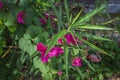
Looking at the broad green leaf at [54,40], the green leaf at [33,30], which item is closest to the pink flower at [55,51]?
the broad green leaf at [54,40]

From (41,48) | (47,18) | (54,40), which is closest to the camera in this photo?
(54,40)

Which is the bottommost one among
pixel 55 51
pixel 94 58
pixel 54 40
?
pixel 94 58

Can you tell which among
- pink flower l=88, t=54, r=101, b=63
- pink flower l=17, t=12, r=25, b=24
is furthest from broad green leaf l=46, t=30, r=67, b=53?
pink flower l=88, t=54, r=101, b=63

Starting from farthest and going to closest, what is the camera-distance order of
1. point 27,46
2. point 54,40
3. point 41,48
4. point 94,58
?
point 94,58 < point 27,46 < point 41,48 < point 54,40

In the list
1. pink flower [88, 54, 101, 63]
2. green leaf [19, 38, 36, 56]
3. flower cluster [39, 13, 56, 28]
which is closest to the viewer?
green leaf [19, 38, 36, 56]

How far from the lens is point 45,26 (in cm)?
254

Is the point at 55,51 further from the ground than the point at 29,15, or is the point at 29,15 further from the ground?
the point at 29,15

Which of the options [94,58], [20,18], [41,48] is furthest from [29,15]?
[94,58]

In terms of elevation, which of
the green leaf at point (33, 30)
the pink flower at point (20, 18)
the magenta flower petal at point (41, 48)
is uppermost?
the pink flower at point (20, 18)

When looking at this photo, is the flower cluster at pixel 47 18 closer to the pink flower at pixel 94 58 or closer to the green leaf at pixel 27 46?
the green leaf at pixel 27 46

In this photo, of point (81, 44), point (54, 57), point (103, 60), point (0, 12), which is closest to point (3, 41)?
point (0, 12)

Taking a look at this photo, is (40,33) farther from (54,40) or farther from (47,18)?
(54,40)

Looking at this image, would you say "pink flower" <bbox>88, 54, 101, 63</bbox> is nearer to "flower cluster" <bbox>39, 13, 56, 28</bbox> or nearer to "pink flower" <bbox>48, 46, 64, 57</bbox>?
"flower cluster" <bbox>39, 13, 56, 28</bbox>

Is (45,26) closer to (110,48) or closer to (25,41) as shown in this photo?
(25,41)
